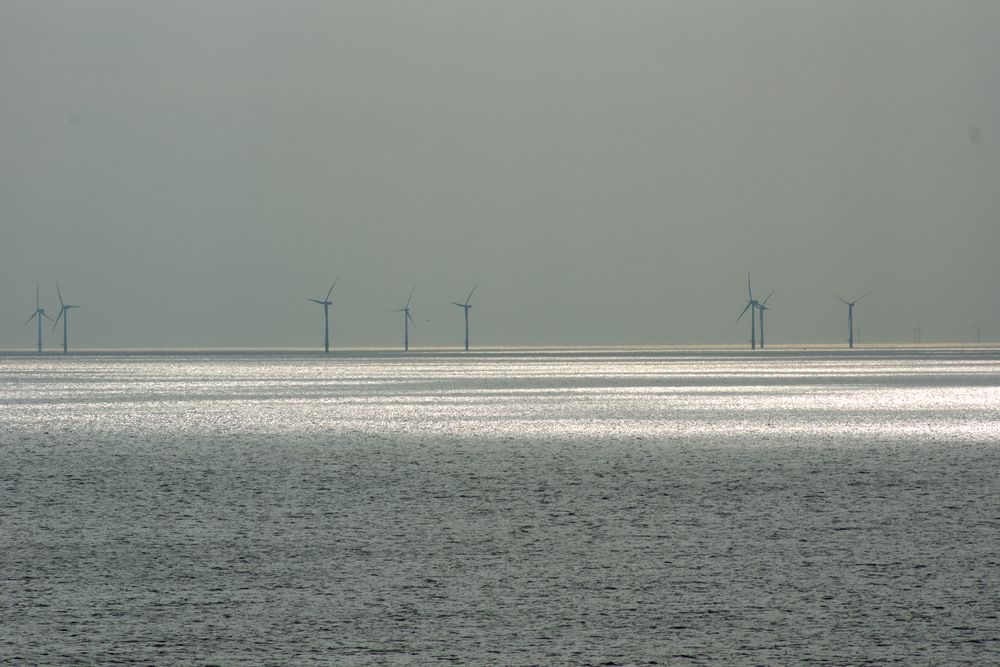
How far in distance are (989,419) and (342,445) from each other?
22.6 metres

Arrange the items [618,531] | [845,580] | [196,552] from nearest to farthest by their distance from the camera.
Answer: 1. [845,580]
2. [196,552]
3. [618,531]

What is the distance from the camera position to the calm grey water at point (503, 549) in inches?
453

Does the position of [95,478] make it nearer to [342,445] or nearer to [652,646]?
[342,445]

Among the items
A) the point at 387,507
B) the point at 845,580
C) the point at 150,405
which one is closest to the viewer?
the point at 845,580

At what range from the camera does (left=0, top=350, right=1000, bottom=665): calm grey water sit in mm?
11516

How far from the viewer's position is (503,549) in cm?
1650

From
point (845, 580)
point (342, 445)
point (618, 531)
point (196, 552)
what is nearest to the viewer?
point (845, 580)

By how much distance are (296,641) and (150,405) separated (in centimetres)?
5100

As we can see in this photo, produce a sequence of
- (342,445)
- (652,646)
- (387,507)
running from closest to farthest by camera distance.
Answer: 1. (652,646)
2. (387,507)
3. (342,445)

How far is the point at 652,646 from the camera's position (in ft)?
36.9

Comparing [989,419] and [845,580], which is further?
[989,419]

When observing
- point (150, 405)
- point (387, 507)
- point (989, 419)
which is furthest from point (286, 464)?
point (150, 405)

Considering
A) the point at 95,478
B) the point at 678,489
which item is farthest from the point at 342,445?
the point at 678,489

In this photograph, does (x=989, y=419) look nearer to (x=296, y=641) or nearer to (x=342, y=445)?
(x=342, y=445)
